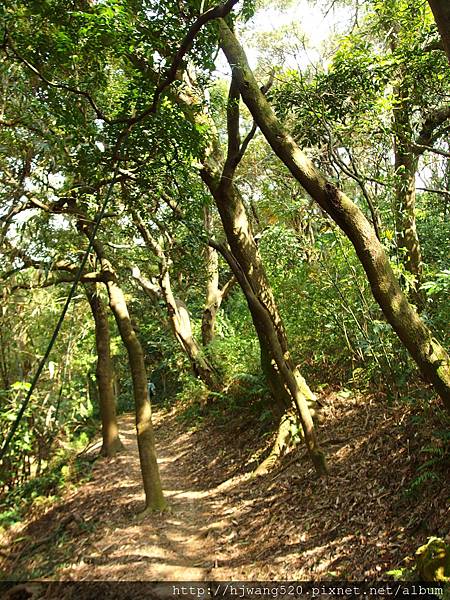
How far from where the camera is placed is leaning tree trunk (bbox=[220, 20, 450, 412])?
13.0 feet

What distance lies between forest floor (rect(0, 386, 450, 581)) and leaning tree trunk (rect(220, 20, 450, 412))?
931 mm

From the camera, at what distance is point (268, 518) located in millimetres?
5473

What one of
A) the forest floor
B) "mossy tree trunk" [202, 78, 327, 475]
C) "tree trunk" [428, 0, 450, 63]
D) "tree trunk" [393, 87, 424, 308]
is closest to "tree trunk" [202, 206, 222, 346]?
the forest floor

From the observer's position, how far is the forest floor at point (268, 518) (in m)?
3.97

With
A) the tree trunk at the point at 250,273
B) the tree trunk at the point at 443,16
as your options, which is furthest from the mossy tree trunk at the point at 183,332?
the tree trunk at the point at 443,16

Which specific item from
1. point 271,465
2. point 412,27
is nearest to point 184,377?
point 271,465

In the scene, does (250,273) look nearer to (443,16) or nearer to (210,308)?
(443,16)

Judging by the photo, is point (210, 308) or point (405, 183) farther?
point (210, 308)

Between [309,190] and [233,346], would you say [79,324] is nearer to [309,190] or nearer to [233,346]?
[233,346]

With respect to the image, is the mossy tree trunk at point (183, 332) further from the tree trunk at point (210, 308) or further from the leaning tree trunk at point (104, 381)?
the leaning tree trunk at point (104, 381)

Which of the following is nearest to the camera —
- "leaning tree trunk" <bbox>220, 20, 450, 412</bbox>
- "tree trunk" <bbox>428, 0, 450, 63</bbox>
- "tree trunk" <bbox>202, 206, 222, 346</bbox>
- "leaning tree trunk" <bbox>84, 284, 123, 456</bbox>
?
"tree trunk" <bbox>428, 0, 450, 63</bbox>

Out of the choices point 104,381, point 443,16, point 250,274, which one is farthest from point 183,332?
point 443,16

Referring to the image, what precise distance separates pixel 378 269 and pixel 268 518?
3.54 metres

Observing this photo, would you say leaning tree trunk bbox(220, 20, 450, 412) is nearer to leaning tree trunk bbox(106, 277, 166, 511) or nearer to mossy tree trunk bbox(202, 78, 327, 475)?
mossy tree trunk bbox(202, 78, 327, 475)
